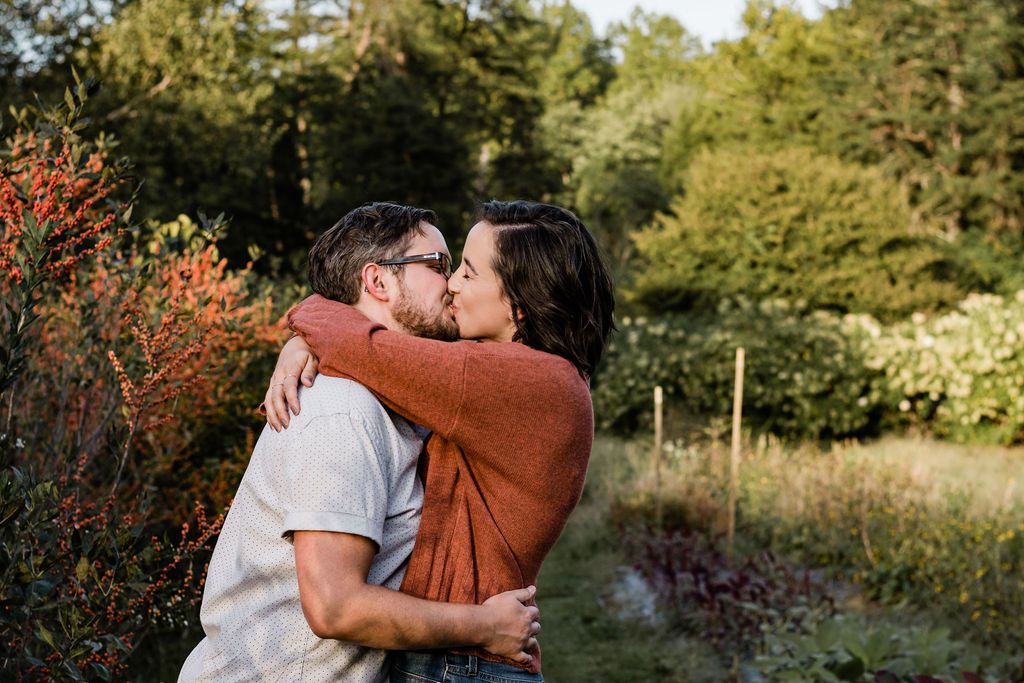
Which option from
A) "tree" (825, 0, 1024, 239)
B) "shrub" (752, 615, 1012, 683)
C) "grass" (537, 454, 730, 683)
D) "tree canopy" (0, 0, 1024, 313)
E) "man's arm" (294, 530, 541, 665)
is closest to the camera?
"man's arm" (294, 530, 541, 665)

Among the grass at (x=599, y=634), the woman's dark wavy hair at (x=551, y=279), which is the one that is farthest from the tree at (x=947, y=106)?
the woman's dark wavy hair at (x=551, y=279)

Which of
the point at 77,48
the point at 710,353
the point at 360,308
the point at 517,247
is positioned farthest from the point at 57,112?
the point at 77,48

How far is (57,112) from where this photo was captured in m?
2.42

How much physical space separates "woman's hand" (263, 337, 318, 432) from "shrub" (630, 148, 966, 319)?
14.6 m

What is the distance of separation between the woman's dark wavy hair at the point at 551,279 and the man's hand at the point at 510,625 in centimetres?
53

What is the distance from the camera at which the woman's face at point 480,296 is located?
6.71 feet

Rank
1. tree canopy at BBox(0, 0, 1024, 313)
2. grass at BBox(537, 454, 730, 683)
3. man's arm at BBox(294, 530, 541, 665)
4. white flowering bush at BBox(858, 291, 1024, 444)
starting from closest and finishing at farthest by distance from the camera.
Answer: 1. man's arm at BBox(294, 530, 541, 665)
2. grass at BBox(537, 454, 730, 683)
3. white flowering bush at BBox(858, 291, 1024, 444)
4. tree canopy at BBox(0, 0, 1024, 313)

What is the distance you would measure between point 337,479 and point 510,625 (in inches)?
19.1

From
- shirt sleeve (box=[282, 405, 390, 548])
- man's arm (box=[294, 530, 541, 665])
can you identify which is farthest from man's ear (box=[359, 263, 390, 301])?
man's arm (box=[294, 530, 541, 665])

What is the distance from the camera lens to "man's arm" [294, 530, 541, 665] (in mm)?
1555

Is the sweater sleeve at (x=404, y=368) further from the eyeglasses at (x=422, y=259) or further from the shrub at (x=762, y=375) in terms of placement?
the shrub at (x=762, y=375)

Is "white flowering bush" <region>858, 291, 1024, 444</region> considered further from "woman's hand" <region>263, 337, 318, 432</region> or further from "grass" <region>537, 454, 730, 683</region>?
"woman's hand" <region>263, 337, 318, 432</region>

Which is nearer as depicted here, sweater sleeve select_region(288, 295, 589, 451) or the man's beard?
sweater sleeve select_region(288, 295, 589, 451)

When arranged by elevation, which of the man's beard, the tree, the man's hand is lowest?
the man's hand
